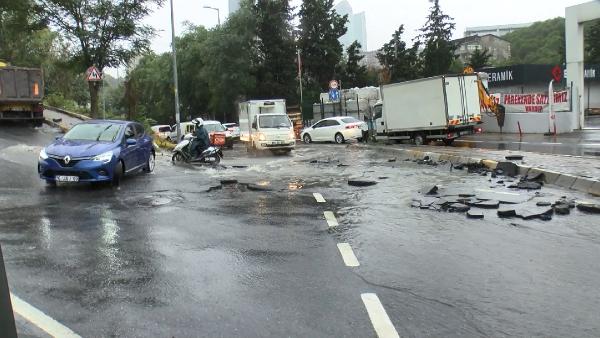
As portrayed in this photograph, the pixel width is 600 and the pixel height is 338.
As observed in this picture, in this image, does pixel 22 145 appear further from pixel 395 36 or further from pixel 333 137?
pixel 395 36

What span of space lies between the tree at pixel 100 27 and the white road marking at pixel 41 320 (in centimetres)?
2279

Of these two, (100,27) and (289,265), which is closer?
(289,265)

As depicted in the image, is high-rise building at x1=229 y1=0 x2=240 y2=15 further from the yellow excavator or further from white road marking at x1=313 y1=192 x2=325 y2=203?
white road marking at x1=313 y1=192 x2=325 y2=203

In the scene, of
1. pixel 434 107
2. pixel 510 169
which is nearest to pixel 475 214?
pixel 510 169

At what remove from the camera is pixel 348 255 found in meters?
6.28

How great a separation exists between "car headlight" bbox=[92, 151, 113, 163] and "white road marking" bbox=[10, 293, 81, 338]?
7.42 m

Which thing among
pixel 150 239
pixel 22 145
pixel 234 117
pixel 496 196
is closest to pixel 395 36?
pixel 234 117

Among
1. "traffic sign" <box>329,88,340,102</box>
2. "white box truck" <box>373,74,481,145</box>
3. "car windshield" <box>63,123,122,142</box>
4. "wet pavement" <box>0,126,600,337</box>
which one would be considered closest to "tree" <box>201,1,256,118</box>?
"traffic sign" <box>329,88,340,102</box>

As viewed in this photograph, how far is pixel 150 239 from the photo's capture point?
7.11 m

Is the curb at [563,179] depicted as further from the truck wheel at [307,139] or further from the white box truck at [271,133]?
the truck wheel at [307,139]

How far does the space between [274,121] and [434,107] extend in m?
7.03

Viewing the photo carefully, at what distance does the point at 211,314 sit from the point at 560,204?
686 centimetres

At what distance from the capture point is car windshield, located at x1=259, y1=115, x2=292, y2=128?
937 inches

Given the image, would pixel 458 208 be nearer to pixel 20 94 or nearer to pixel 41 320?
pixel 41 320
